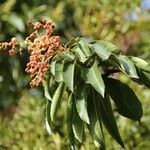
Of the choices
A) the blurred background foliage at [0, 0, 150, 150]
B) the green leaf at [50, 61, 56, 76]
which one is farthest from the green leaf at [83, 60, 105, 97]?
the blurred background foliage at [0, 0, 150, 150]

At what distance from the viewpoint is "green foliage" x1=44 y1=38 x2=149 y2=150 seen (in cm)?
206

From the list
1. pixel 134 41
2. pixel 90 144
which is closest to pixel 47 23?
pixel 90 144

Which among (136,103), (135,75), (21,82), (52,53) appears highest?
(52,53)

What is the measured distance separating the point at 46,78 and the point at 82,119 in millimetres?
197

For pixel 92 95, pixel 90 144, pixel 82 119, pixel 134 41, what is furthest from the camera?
pixel 134 41

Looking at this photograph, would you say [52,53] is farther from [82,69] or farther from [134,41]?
[134,41]

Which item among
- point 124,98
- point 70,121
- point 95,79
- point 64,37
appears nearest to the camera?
point 95,79

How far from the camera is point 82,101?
208cm

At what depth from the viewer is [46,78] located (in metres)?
2.13

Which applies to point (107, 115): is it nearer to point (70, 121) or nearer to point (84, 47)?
point (70, 121)

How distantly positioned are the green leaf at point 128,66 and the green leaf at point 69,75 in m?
0.16

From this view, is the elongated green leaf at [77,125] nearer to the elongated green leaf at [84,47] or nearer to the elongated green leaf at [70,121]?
the elongated green leaf at [70,121]

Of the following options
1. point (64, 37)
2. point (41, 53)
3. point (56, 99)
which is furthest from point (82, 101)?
point (64, 37)

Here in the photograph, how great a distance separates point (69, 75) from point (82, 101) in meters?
0.10
